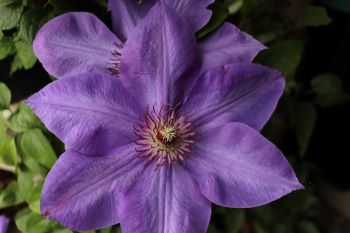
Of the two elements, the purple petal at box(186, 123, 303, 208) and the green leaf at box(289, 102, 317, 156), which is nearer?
the purple petal at box(186, 123, 303, 208)

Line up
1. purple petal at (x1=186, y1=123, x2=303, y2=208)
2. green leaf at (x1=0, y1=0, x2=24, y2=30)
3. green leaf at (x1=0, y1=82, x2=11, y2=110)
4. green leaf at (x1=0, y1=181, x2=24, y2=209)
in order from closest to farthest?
purple petal at (x1=186, y1=123, x2=303, y2=208) < green leaf at (x1=0, y1=0, x2=24, y2=30) < green leaf at (x1=0, y1=82, x2=11, y2=110) < green leaf at (x1=0, y1=181, x2=24, y2=209)

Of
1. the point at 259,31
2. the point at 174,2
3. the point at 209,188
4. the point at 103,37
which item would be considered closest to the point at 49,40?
the point at 103,37

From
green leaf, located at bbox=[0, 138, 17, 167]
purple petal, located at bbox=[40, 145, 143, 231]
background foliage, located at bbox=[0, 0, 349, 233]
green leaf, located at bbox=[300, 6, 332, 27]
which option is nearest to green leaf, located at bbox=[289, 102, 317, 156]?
background foliage, located at bbox=[0, 0, 349, 233]

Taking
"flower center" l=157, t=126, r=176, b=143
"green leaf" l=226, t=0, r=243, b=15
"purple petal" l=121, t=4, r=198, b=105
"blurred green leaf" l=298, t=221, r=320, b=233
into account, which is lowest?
"blurred green leaf" l=298, t=221, r=320, b=233

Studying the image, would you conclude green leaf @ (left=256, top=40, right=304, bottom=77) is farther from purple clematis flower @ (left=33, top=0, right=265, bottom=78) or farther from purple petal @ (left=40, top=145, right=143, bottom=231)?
purple petal @ (left=40, top=145, right=143, bottom=231)

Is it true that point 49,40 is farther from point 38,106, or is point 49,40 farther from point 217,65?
point 217,65

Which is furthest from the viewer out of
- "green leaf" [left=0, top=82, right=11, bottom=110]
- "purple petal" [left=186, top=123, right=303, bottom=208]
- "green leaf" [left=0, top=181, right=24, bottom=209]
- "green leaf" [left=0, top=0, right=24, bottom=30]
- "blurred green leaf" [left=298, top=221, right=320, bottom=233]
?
"blurred green leaf" [left=298, top=221, right=320, bottom=233]
